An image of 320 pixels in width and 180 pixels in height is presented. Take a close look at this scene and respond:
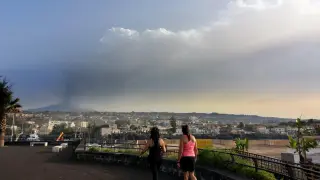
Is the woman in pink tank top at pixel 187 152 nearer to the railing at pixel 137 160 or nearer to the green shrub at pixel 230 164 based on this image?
the railing at pixel 137 160

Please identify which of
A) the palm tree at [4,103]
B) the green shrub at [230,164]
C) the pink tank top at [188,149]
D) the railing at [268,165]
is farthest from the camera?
the palm tree at [4,103]

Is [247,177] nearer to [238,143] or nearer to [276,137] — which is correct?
[238,143]

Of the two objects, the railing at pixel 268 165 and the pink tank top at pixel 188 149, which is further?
the railing at pixel 268 165

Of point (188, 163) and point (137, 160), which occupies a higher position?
point (188, 163)

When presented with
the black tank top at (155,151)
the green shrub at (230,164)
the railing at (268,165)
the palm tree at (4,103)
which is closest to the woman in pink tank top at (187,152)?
the black tank top at (155,151)

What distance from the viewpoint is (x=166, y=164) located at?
13.5 meters

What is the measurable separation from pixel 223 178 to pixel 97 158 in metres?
11.4

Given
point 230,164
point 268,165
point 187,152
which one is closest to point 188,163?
point 187,152

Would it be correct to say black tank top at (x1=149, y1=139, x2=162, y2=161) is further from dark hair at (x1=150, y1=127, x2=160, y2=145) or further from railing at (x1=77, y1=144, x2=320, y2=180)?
railing at (x1=77, y1=144, x2=320, y2=180)

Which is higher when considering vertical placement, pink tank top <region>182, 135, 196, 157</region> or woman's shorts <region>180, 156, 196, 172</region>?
pink tank top <region>182, 135, 196, 157</region>

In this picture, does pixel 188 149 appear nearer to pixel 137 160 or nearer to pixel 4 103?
pixel 137 160

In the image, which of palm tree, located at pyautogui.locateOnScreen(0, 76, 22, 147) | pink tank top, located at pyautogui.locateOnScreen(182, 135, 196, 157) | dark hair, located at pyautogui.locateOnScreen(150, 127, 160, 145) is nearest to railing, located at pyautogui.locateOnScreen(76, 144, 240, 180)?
pink tank top, located at pyautogui.locateOnScreen(182, 135, 196, 157)

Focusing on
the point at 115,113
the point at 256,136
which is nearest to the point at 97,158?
the point at 115,113

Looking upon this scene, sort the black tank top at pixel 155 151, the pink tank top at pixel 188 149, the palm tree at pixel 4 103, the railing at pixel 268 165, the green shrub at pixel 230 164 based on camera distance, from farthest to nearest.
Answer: the palm tree at pixel 4 103 < the green shrub at pixel 230 164 < the black tank top at pixel 155 151 < the railing at pixel 268 165 < the pink tank top at pixel 188 149
